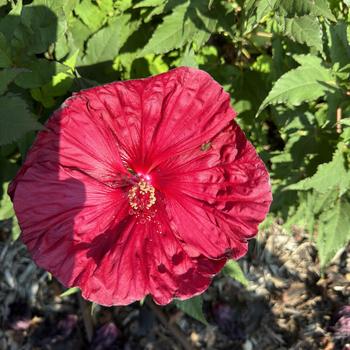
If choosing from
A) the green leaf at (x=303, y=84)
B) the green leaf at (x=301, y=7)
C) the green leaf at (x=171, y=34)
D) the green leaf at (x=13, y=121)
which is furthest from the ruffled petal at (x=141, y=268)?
the green leaf at (x=301, y=7)

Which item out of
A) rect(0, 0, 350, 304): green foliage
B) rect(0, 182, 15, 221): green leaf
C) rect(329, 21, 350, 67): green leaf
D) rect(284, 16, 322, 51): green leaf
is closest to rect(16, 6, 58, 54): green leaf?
rect(0, 0, 350, 304): green foliage

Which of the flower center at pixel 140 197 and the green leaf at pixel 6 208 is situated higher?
the flower center at pixel 140 197

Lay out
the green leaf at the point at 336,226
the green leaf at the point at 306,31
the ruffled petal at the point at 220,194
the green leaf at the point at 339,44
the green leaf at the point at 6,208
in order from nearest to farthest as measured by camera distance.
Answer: the ruffled petal at the point at 220,194, the green leaf at the point at 306,31, the green leaf at the point at 339,44, the green leaf at the point at 6,208, the green leaf at the point at 336,226

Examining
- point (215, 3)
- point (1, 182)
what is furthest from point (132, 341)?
point (215, 3)

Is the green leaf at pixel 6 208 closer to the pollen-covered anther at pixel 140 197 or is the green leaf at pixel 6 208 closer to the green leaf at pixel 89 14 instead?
the pollen-covered anther at pixel 140 197

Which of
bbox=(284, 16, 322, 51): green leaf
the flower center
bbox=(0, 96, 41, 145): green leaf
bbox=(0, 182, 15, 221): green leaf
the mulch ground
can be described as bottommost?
the mulch ground

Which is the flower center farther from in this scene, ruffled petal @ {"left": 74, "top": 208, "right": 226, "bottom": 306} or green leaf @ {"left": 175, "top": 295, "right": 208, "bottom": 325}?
green leaf @ {"left": 175, "top": 295, "right": 208, "bottom": 325}
